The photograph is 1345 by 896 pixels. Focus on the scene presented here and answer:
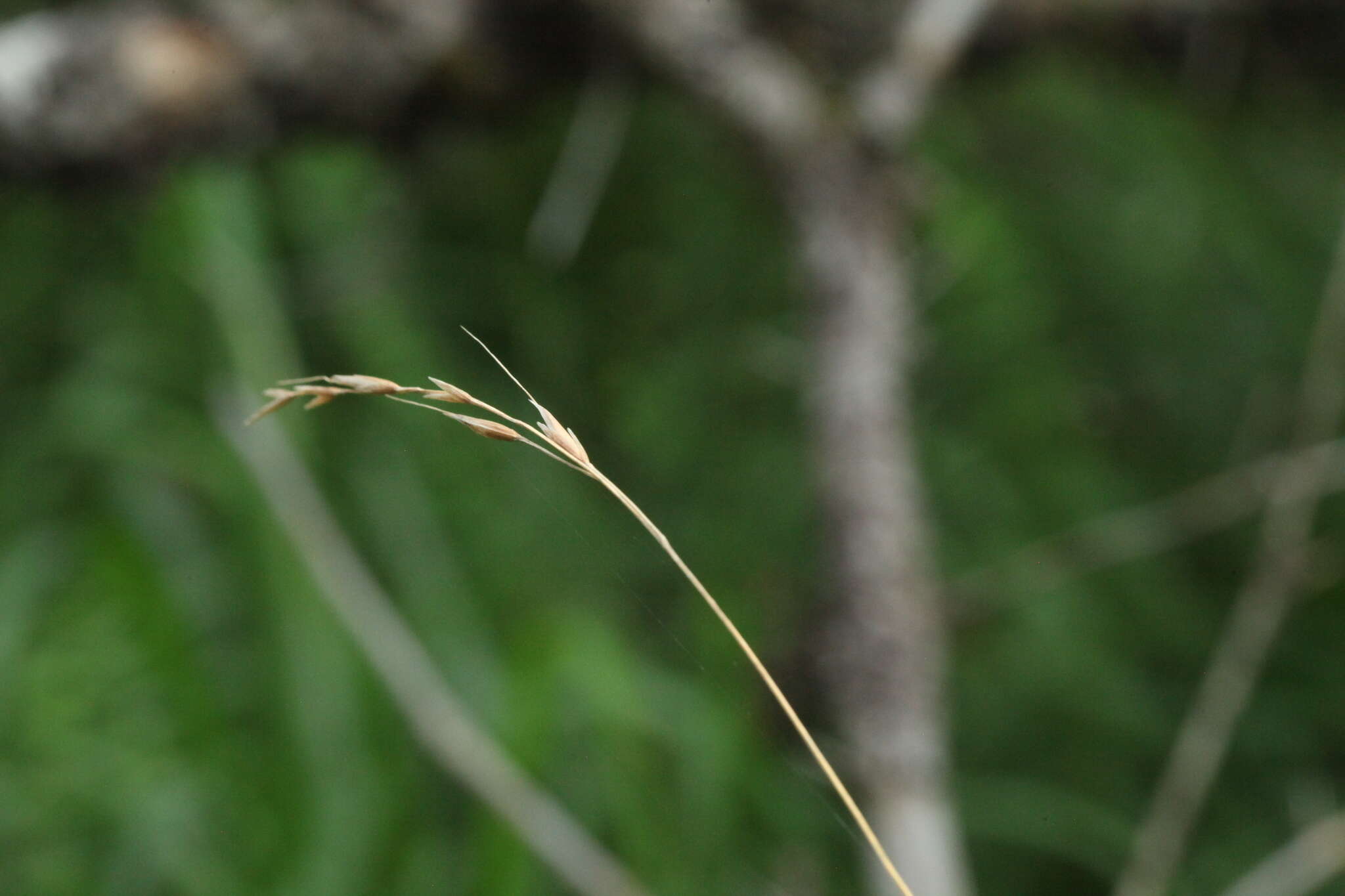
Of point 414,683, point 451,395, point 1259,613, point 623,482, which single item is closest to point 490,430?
point 451,395

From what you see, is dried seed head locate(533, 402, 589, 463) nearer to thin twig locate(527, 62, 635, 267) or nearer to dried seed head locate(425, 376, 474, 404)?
dried seed head locate(425, 376, 474, 404)

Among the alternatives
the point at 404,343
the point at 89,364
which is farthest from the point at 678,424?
the point at 89,364

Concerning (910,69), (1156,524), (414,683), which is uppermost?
(910,69)

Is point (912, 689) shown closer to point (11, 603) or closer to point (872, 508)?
point (872, 508)

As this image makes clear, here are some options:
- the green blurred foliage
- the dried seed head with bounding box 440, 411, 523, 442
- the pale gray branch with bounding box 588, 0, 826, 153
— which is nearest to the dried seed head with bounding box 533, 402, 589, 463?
the dried seed head with bounding box 440, 411, 523, 442

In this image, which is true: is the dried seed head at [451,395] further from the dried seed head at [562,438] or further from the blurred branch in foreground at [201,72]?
the blurred branch in foreground at [201,72]

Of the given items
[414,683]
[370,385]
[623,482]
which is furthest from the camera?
[623,482]

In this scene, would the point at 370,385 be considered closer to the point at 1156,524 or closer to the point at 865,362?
the point at 865,362

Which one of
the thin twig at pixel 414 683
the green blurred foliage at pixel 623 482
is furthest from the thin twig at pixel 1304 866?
the thin twig at pixel 414 683
